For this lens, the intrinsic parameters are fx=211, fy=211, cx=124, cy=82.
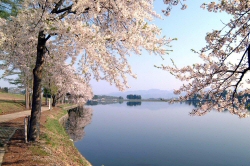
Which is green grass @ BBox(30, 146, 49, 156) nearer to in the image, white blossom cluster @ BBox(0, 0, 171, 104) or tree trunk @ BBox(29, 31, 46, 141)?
tree trunk @ BBox(29, 31, 46, 141)

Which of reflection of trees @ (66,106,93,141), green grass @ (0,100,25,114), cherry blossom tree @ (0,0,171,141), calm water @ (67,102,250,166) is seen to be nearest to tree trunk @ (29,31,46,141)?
cherry blossom tree @ (0,0,171,141)

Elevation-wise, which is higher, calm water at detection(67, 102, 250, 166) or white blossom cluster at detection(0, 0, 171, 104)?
white blossom cluster at detection(0, 0, 171, 104)

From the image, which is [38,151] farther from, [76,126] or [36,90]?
[76,126]

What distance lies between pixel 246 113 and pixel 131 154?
11227 millimetres

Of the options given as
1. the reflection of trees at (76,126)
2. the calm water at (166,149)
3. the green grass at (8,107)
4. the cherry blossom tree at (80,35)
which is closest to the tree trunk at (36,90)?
the cherry blossom tree at (80,35)

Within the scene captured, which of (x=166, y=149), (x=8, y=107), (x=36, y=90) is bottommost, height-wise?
(x=166, y=149)

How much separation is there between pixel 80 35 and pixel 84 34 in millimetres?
184

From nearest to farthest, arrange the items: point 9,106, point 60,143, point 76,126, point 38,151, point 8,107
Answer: point 38,151 → point 60,143 → point 76,126 → point 8,107 → point 9,106

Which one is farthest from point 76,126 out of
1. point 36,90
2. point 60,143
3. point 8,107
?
point 36,90

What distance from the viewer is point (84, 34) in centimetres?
679

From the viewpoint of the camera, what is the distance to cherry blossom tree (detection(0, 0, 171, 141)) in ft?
22.7

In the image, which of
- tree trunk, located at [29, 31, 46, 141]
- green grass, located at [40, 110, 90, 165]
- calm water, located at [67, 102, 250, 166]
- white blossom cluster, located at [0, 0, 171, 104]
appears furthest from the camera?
calm water, located at [67, 102, 250, 166]

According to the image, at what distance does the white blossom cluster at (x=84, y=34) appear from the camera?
Result: 6895 mm

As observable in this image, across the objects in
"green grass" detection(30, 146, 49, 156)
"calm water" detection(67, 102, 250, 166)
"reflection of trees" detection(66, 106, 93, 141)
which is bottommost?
"calm water" detection(67, 102, 250, 166)
